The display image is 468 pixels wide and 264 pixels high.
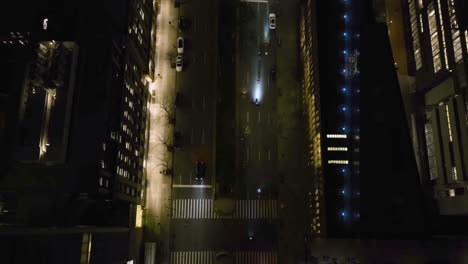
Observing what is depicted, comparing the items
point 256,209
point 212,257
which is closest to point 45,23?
point 256,209

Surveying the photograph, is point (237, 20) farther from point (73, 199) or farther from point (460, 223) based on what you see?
point (460, 223)

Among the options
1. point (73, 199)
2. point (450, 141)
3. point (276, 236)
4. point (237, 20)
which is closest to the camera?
point (73, 199)

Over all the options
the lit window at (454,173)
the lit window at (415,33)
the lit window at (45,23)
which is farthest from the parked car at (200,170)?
the lit window at (415,33)

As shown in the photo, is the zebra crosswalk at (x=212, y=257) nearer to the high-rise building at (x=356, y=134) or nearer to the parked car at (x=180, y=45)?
the high-rise building at (x=356, y=134)

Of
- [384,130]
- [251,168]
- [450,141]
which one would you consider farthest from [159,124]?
[450,141]

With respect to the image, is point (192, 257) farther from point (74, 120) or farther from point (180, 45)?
point (180, 45)

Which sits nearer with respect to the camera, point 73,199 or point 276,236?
point 73,199
